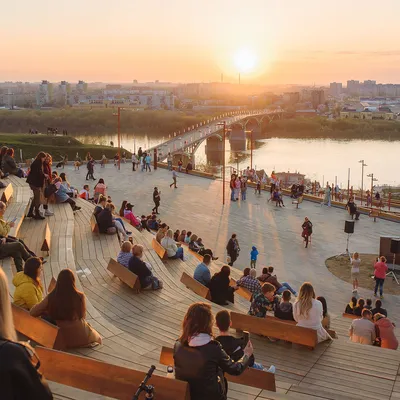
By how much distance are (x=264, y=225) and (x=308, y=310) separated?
13.6 metres

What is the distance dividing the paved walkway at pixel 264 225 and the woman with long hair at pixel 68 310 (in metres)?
8.34

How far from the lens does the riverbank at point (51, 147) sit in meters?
52.3

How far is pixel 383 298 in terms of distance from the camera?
44.0 feet

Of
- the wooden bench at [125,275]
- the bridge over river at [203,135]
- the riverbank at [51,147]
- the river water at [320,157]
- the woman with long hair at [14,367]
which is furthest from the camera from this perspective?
the river water at [320,157]

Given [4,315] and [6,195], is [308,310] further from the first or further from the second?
[6,195]

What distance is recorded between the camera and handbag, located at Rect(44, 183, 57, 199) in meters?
12.4

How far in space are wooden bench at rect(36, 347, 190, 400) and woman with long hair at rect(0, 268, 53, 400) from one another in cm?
178

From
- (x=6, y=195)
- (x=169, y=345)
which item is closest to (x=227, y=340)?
(x=169, y=345)

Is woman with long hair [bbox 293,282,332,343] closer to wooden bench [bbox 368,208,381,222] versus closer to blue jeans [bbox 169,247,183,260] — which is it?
blue jeans [bbox 169,247,183,260]

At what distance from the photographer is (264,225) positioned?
20.1 meters

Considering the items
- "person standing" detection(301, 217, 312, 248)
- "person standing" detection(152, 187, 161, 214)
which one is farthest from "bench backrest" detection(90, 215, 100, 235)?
"person standing" detection(152, 187, 161, 214)

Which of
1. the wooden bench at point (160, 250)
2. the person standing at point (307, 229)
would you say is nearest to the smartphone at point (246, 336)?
the wooden bench at point (160, 250)

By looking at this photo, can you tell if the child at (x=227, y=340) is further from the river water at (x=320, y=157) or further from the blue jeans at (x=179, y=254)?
the river water at (x=320, y=157)

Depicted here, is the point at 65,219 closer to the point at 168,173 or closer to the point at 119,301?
the point at 119,301
